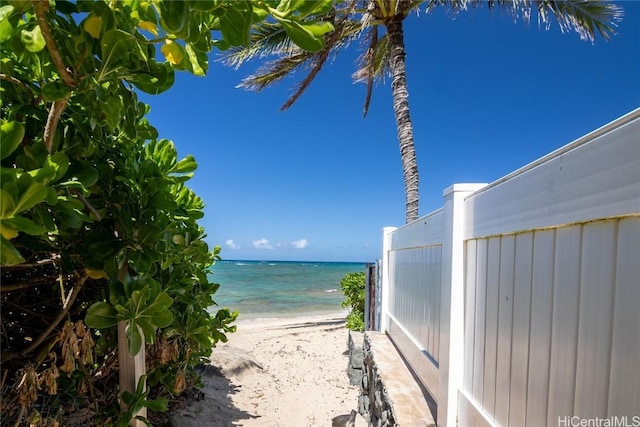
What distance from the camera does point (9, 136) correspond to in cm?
73

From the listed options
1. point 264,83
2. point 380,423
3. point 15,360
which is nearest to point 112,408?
point 15,360

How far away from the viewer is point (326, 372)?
576cm

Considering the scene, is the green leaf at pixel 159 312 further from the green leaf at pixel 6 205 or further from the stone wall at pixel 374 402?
the stone wall at pixel 374 402

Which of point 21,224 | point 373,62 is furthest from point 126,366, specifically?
point 373,62

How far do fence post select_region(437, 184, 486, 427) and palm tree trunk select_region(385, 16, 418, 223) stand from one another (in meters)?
4.19

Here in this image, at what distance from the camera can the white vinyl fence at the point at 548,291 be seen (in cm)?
83

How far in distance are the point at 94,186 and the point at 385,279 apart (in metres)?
3.80

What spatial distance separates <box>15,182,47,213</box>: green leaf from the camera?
695 millimetres

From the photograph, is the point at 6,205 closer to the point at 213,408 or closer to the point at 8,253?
the point at 8,253

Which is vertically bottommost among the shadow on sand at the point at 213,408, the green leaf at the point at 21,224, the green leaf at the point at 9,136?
the shadow on sand at the point at 213,408

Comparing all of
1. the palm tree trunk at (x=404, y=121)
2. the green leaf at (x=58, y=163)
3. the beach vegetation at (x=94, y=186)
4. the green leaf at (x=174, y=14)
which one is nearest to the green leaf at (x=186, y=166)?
the beach vegetation at (x=94, y=186)

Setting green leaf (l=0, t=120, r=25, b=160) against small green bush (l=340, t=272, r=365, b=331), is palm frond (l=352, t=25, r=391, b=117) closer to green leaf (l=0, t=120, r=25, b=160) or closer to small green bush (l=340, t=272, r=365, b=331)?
small green bush (l=340, t=272, r=365, b=331)

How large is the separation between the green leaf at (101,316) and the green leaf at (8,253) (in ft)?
1.62

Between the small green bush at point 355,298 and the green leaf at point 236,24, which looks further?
the small green bush at point 355,298
